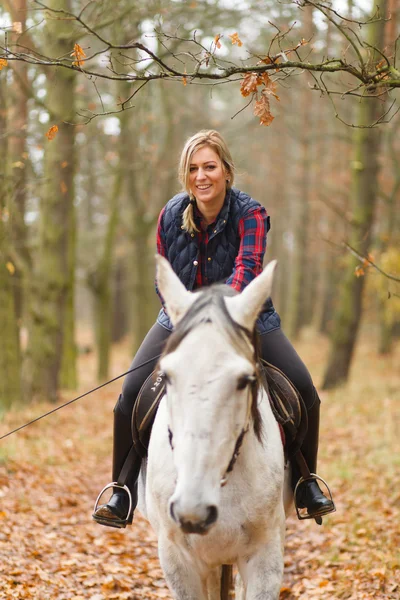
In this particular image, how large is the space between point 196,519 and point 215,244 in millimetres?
2123

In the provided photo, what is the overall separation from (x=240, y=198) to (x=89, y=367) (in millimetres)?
19868

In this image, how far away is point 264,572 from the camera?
12.1 ft

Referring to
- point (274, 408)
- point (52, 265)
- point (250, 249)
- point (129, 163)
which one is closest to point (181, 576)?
point (274, 408)

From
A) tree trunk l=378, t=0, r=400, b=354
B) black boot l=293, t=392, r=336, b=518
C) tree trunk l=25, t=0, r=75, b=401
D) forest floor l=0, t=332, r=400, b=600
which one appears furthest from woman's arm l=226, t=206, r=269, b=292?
tree trunk l=25, t=0, r=75, b=401

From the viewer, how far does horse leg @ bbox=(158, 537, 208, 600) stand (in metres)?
3.80

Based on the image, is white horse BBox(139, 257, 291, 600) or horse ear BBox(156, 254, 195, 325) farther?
horse ear BBox(156, 254, 195, 325)

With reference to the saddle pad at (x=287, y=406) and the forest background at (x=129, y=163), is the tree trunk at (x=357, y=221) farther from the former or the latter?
the saddle pad at (x=287, y=406)

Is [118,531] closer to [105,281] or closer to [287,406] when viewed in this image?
[287,406]

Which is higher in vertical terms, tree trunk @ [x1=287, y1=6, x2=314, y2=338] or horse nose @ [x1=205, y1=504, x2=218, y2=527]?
tree trunk @ [x1=287, y1=6, x2=314, y2=338]

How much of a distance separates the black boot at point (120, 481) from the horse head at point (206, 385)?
1655 millimetres

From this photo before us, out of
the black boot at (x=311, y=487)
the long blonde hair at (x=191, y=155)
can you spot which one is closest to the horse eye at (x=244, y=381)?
the long blonde hair at (x=191, y=155)

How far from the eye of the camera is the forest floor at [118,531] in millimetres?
5602

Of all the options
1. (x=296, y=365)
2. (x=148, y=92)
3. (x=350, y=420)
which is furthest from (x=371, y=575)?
(x=148, y=92)

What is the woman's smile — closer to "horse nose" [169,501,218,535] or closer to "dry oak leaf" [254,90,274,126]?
"dry oak leaf" [254,90,274,126]
